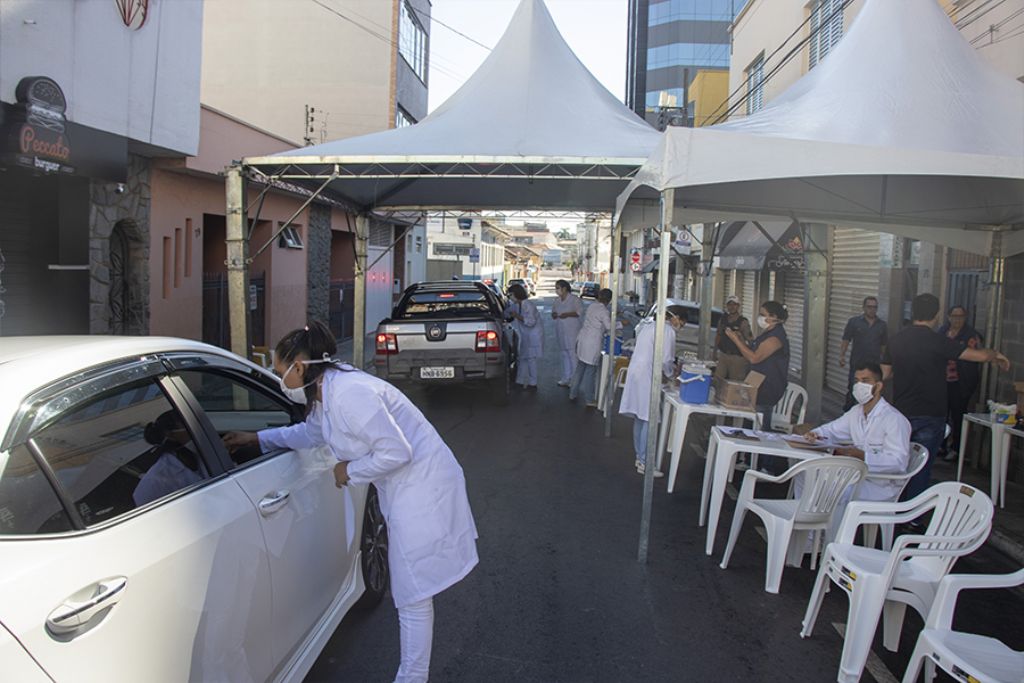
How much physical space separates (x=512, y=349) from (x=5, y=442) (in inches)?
426

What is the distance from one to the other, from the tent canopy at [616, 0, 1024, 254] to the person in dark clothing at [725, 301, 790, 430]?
1259 millimetres

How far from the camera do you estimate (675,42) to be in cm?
5191

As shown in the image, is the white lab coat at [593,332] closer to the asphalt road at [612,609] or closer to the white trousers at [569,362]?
the white trousers at [569,362]

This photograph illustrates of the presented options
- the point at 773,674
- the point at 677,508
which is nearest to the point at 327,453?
the point at 773,674

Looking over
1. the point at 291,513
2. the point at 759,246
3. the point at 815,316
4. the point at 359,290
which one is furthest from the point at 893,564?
the point at 759,246

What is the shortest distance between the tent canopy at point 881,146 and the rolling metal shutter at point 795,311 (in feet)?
29.3

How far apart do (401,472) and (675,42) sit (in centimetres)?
5434

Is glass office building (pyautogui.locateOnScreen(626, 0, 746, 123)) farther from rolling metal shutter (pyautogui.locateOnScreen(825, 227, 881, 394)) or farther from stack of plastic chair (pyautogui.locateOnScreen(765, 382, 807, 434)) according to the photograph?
stack of plastic chair (pyautogui.locateOnScreen(765, 382, 807, 434))

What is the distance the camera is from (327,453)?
143 inches

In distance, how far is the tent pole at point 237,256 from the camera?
30.6 ft

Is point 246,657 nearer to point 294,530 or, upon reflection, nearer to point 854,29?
point 294,530

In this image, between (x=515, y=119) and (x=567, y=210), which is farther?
(x=567, y=210)

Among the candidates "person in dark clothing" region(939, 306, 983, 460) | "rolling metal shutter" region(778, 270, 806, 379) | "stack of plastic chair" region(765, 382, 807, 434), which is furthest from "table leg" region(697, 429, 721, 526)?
"rolling metal shutter" region(778, 270, 806, 379)

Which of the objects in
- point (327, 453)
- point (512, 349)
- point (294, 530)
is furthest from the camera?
point (512, 349)
